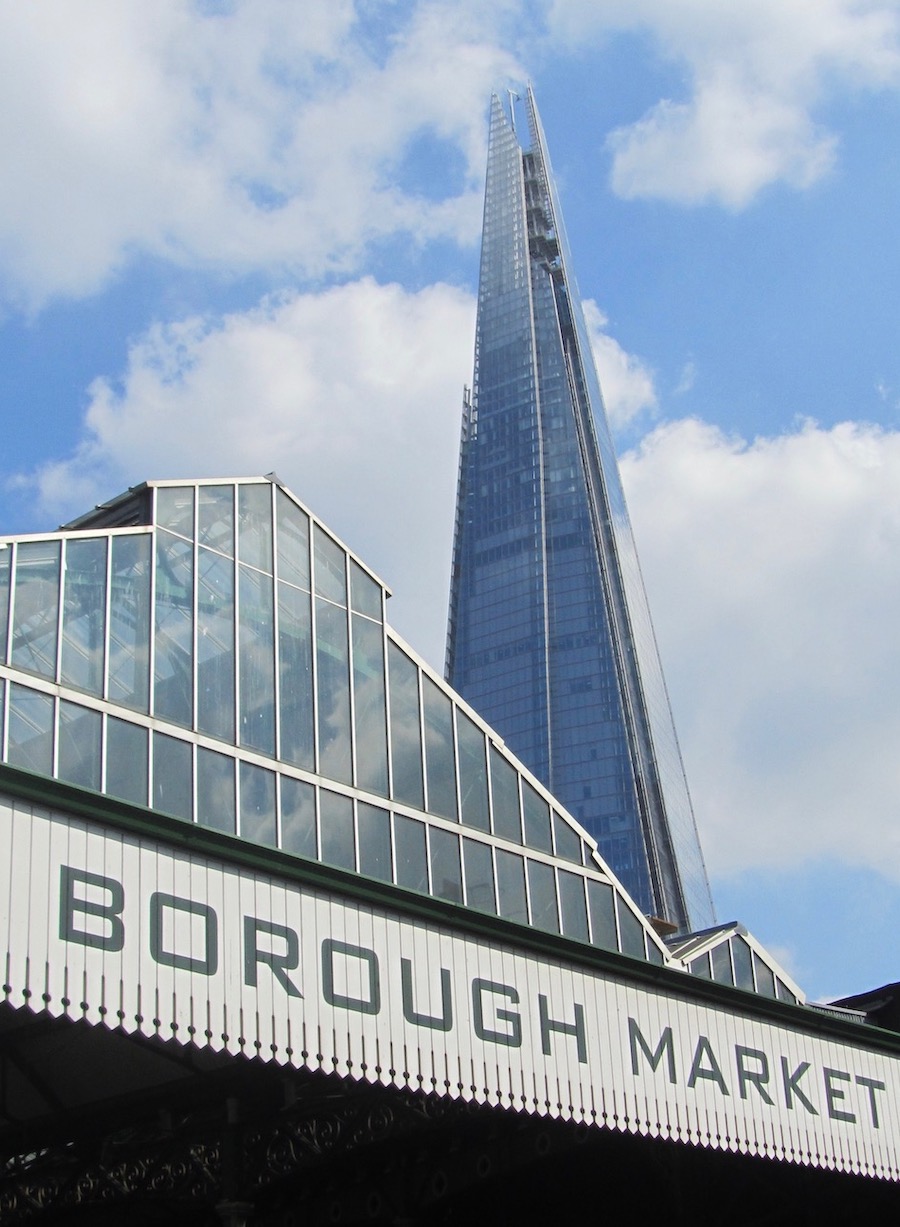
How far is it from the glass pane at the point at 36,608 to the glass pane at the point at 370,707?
7093 mm

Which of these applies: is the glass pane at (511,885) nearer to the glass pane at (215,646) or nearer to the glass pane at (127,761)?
the glass pane at (215,646)

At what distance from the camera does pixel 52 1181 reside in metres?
21.5

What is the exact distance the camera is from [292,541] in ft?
97.7

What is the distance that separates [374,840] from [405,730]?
2678 millimetres

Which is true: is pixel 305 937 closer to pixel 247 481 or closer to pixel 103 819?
pixel 103 819

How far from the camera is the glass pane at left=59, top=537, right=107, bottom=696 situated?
24016mm

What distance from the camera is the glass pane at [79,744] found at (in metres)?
23.3

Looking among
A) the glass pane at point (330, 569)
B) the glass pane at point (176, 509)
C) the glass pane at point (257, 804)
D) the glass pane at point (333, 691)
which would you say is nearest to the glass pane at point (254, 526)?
the glass pane at point (176, 509)

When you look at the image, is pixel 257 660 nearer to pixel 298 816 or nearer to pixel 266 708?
pixel 266 708

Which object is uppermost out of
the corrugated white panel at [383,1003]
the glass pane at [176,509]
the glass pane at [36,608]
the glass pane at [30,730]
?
the glass pane at [176,509]

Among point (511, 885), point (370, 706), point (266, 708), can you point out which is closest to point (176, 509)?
point (266, 708)


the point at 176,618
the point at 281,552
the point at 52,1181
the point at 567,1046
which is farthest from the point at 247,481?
the point at 567,1046

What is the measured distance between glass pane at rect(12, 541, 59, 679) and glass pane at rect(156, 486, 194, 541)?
9.67 ft

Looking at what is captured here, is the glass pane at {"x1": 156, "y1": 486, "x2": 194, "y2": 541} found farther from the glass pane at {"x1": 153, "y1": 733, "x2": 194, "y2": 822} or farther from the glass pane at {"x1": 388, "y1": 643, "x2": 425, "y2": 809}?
the glass pane at {"x1": 388, "y1": 643, "x2": 425, "y2": 809}
